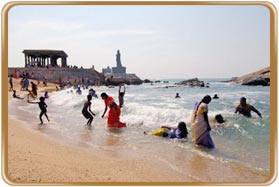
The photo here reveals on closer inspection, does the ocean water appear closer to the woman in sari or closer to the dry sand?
the woman in sari

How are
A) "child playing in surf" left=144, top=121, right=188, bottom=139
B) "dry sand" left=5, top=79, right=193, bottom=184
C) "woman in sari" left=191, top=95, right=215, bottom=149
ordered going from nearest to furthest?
"dry sand" left=5, top=79, right=193, bottom=184 < "woman in sari" left=191, top=95, right=215, bottom=149 < "child playing in surf" left=144, top=121, right=188, bottom=139

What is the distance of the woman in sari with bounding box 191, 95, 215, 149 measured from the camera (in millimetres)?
5488

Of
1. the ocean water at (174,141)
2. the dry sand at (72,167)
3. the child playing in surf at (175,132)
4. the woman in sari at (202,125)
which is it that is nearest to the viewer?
the dry sand at (72,167)

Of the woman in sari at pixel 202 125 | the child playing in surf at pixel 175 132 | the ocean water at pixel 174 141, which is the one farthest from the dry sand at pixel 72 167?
the child playing in surf at pixel 175 132

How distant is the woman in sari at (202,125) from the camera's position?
18.0ft

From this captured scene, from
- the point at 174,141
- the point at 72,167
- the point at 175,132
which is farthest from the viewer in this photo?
the point at 175,132

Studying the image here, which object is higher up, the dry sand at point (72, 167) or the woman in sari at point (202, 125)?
the woman in sari at point (202, 125)

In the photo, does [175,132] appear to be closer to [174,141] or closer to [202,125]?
[174,141]

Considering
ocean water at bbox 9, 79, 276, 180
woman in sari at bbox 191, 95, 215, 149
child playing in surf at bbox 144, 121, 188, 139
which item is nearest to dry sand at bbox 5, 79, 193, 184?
ocean water at bbox 9, 79, 276, 180

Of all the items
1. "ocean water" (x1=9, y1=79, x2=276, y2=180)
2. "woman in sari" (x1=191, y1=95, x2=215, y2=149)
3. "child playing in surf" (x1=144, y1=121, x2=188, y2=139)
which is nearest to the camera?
"ocean water" (x1=9, y1=79, x2=276, y2=180)

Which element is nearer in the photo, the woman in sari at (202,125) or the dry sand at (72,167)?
the dry sand at (72,167)

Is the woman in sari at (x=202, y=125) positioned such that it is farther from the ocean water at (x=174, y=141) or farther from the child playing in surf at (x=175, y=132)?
the child playing in surf at (x=175, y=132)

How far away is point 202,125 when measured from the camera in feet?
18.3

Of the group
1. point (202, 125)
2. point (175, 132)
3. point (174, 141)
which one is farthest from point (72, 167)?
point (175, 132)
